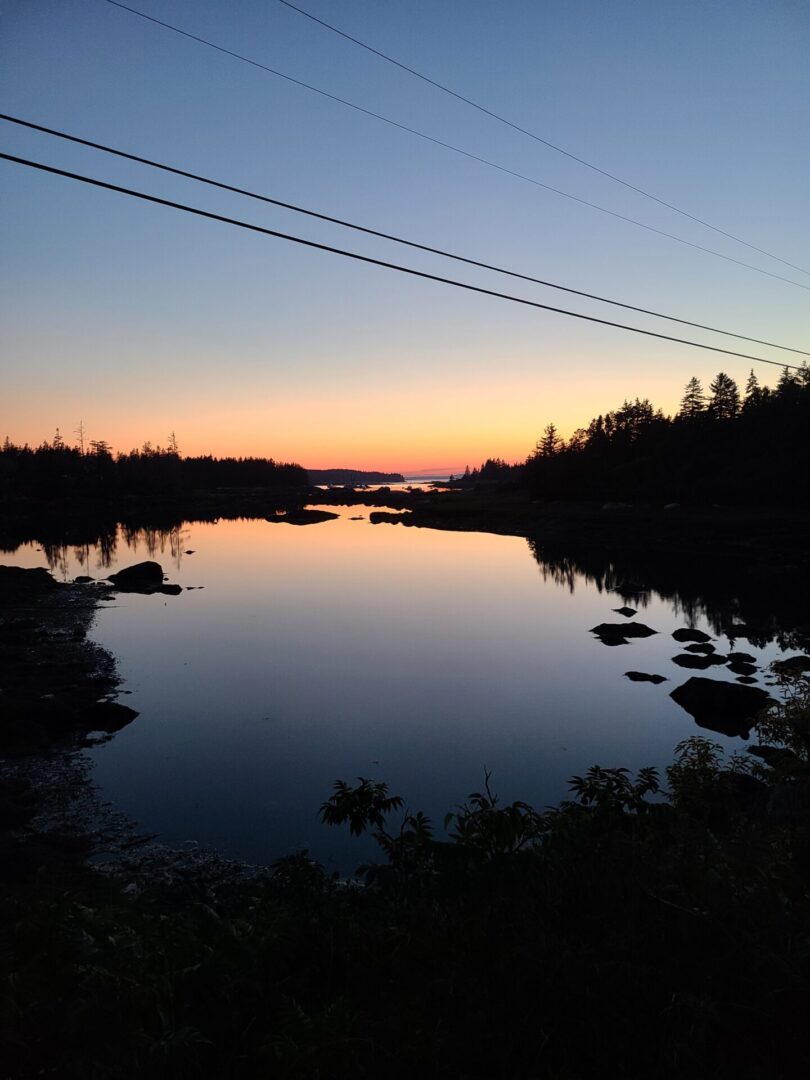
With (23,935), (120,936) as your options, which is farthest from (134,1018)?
(23,935)

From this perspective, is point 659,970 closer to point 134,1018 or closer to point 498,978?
point 498,978

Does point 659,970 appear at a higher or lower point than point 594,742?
higher

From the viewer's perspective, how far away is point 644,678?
2333 cm

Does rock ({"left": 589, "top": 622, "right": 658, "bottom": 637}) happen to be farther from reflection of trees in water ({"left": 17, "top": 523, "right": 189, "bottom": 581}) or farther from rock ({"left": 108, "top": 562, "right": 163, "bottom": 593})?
reflection of trees in water ({"left": 17, "top": 523, "right": 189, "bottom": 581})

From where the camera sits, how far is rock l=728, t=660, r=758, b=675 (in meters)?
23.4

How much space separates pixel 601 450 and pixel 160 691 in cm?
10023

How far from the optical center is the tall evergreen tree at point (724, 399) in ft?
329

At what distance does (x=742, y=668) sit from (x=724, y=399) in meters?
90.7

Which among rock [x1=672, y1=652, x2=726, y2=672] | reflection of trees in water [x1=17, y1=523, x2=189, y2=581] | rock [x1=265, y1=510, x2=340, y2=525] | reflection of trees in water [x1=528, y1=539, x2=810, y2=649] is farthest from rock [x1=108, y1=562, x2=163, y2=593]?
rock [x1=265, y1=510, x2=340, y2=525]

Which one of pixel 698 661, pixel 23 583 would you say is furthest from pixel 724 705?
pixel 23 583

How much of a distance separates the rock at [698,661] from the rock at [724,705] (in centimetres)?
512

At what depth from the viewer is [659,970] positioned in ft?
14.5

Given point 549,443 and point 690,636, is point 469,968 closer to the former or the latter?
point 690,636

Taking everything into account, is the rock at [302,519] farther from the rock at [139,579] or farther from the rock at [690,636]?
the rock at [690,636]
